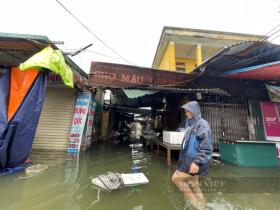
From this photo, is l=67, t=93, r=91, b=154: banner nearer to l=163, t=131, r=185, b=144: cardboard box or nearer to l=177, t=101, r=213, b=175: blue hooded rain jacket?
l=163, t=131, r=185, b=144: cardboard box

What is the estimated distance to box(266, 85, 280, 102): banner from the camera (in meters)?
8.25

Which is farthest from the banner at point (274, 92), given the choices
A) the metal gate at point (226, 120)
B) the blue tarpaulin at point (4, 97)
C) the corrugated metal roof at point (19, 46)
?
the blue tarpaulin at point (4, 97)

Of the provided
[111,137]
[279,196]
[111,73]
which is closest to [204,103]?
[111,73]

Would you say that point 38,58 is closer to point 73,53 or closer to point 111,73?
point 73,53

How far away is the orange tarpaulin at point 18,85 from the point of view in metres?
4.77

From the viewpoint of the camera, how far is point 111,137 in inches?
644

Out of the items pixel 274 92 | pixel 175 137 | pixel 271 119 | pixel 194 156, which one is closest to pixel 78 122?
pixel 175 137

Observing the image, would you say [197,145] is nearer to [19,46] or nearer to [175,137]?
[175,137]

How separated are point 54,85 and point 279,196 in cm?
856

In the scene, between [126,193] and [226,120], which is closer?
[126,193]

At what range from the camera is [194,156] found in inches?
114

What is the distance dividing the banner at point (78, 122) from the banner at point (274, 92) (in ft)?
27.3

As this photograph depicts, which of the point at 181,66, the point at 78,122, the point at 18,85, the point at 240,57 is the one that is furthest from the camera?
the point at 181,66

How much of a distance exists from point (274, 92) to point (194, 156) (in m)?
7.68
